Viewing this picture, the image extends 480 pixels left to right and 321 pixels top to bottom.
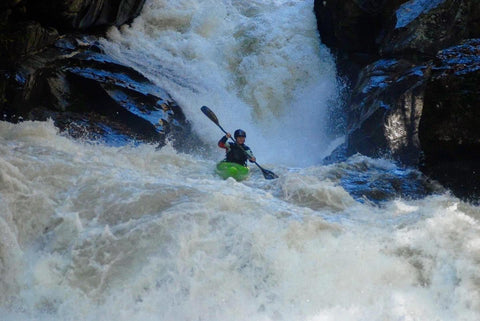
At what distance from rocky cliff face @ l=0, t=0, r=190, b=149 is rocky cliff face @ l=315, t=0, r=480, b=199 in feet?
12.9

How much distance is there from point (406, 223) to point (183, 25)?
10.4m

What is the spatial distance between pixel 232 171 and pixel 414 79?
4.05 m

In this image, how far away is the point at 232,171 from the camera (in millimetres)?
7371

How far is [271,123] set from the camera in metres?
12.5

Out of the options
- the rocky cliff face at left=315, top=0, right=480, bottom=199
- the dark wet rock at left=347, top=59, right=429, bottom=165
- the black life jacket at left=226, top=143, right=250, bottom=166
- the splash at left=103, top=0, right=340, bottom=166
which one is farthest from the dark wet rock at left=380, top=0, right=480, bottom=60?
the black life jacket at left=226, top=143, right=250, bottom=166

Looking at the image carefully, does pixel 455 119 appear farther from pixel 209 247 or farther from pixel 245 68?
pixel 245 68

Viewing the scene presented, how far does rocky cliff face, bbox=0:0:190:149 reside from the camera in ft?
28.6

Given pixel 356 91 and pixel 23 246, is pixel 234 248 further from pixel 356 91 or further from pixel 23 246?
pixel 356 91

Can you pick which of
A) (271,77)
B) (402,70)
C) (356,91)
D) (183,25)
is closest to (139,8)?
(183,25)

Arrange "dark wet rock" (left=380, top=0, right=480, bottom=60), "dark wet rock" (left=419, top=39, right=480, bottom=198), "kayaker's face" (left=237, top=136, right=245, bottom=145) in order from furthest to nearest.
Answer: "dark wet rock" (left=380, top=0, right=480, bottom=60) → "kayaker's face" (left=237, top=136, right=245, bottom=145) → "dark wet rock" (left=419, top=39, right=480, bottom=198)

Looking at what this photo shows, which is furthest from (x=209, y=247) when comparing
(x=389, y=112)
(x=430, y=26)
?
(x=430, y=26)

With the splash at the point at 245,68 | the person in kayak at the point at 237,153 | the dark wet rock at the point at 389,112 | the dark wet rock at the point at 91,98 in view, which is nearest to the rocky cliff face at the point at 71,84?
the dark wet rock at the point at 91,98

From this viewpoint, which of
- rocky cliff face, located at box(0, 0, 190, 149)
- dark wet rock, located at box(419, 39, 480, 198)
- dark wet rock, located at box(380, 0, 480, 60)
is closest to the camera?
dark wet rock, located at box(419, 39, 480, 198)

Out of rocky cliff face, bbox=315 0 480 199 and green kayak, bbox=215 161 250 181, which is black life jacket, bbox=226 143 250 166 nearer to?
green kayak, bbox=215 161 250 181
